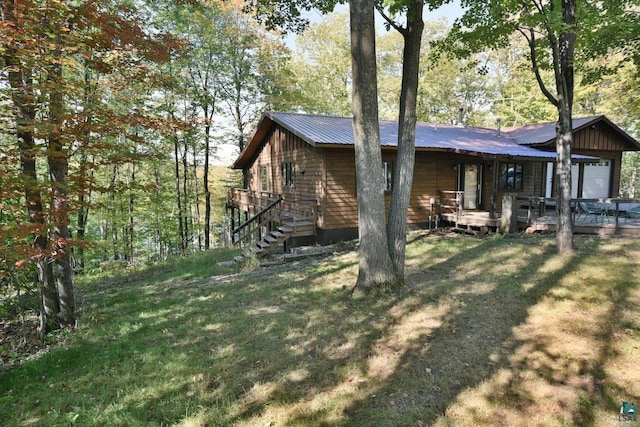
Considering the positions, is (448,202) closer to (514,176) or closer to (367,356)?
(514,176)

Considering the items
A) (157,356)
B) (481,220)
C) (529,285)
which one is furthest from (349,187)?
(157,356)

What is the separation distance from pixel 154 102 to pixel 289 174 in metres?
9.06

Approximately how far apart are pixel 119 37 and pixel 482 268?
816cm

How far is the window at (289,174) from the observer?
1413 cm

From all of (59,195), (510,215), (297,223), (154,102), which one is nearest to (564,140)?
(510,215)

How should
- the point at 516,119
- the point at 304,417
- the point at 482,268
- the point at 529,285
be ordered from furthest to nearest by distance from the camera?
the point at 516,119 < the point at 482,268 < the point at 529,285 < the point at 304,417

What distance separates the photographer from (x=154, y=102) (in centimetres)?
1827

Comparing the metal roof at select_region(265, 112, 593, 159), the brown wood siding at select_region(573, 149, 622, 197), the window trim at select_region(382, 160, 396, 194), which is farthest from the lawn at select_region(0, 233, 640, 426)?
the brown wood siding at select_region(573, 149, 622, 197)

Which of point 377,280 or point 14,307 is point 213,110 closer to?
point 14,307

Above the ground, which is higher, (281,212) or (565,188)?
(565,188)

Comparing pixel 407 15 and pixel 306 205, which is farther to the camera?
pixel 306 205

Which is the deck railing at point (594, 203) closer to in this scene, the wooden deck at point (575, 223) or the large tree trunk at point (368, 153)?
the wooden deck at point (575, 223)

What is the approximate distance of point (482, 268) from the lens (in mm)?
7203

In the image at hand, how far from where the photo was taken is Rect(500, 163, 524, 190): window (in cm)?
1466
